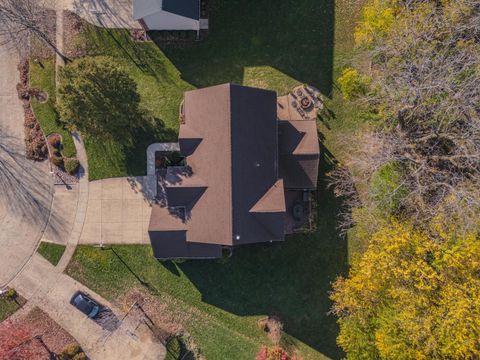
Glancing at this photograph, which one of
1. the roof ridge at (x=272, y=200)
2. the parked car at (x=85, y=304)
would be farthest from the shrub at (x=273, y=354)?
the parked car at (x=85, y=304)

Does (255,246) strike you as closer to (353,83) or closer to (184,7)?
(353,83)

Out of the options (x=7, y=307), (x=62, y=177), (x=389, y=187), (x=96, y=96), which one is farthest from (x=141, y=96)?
(x=7, y=307)

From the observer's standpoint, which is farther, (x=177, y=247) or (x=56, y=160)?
(x=56, y=160)

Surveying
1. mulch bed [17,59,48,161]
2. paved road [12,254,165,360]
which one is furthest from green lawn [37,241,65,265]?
mulch bed [17,59,48,161]

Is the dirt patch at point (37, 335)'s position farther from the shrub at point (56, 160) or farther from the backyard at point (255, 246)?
the shrub at point (56, 160)

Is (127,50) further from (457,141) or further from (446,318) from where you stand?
(446,318)

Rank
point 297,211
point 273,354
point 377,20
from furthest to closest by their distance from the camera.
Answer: point 297,211, point 273,354, point 377,20

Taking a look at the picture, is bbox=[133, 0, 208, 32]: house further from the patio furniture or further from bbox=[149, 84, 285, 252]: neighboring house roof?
the patio furniture
